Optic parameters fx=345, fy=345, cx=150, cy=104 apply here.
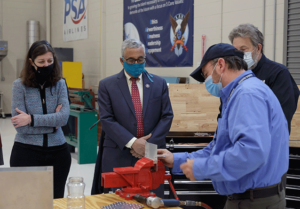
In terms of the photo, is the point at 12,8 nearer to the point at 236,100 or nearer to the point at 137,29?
the point at 137,29

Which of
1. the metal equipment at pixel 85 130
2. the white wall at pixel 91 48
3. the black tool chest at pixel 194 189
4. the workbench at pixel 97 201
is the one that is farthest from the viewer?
the white wall at pixel 91 48

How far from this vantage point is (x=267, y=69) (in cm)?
227

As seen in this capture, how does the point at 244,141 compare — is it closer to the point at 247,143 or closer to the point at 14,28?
the point at 247,143

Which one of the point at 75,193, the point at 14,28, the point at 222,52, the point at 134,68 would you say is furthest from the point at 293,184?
the point at 14,28

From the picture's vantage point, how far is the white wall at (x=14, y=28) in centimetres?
1089

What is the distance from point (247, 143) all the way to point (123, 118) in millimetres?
1376

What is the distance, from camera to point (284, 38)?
13.1 ft

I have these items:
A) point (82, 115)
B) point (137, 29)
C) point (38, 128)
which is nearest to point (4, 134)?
point (82, 115)

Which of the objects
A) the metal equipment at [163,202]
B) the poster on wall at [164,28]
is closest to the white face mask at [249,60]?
the metal equipment at [163,202]

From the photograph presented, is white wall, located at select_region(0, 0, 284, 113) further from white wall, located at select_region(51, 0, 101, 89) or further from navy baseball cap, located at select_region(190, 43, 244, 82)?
navy baseball cap, located at select_region(190, 43, 244, 82)

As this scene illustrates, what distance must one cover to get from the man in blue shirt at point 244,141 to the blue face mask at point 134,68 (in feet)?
3.36

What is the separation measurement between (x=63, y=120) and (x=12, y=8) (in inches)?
381

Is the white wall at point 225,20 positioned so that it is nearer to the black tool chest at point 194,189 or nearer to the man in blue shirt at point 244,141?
the black tool chest at point 194,189

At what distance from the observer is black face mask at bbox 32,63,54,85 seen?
251cm
